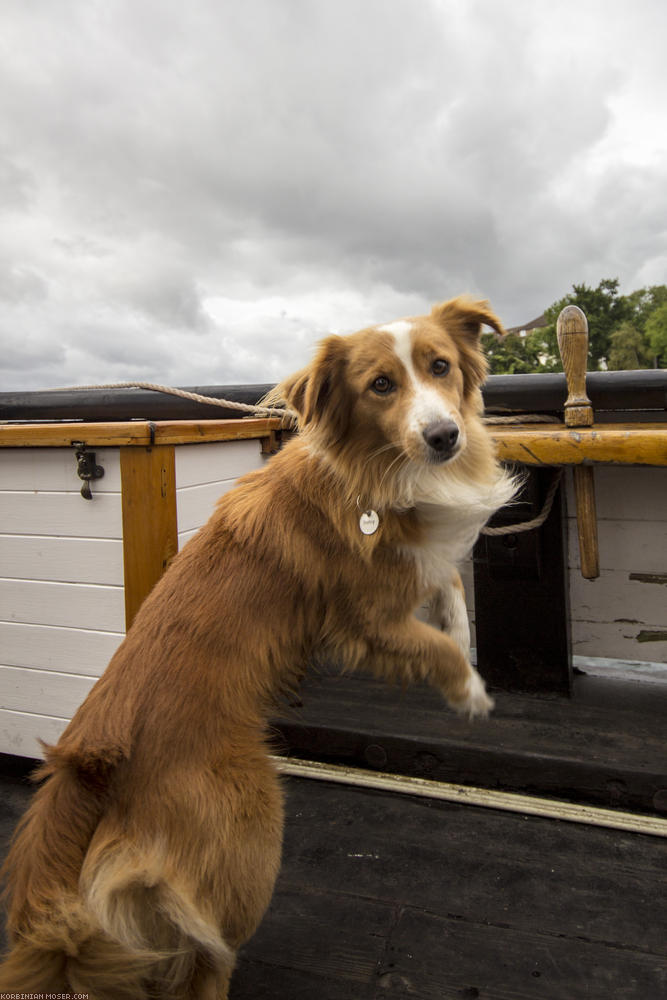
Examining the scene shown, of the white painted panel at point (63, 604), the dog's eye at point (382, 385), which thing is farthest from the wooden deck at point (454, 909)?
the dog's eye at point (382, 385)

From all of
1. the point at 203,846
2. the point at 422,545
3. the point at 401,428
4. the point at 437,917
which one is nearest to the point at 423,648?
the point at 422,545

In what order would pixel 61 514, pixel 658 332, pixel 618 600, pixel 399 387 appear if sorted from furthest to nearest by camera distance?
pixel 658 332 → pixel 618 600 → pixel 61 514 → pixel 399 387

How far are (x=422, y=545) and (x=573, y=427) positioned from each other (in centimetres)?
89

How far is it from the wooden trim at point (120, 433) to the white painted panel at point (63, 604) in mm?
468

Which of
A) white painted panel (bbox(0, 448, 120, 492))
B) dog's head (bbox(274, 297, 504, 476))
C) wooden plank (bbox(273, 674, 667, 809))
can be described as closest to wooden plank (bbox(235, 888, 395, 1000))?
wooden plank (bbox(273, 674, 667, 809))

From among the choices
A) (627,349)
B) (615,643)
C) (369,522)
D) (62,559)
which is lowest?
(615,643)

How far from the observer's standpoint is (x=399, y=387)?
4.50ft

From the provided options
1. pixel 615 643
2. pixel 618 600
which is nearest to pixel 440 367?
pixel 618 600

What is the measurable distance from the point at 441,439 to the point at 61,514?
1.38m

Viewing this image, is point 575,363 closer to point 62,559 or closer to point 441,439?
point 441,439

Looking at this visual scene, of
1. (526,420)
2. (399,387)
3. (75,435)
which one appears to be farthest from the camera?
(526,420)

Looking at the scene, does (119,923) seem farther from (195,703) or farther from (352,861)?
(352,861)

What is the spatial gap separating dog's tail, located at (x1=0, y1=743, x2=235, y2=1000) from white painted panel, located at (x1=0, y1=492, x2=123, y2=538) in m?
0.89

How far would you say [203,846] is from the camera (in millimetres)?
1215
